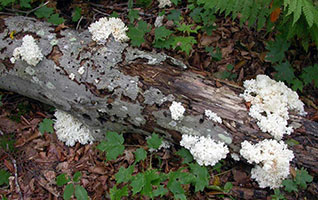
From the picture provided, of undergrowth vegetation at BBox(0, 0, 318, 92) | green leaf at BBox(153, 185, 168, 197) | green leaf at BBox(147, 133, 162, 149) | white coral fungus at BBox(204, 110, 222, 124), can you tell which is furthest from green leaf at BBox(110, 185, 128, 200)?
undergrowth vegetation at BBox(0, 0, 318, 92)

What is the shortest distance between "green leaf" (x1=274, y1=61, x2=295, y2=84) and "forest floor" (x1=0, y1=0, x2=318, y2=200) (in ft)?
1.36

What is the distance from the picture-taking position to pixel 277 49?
4984 millimetres

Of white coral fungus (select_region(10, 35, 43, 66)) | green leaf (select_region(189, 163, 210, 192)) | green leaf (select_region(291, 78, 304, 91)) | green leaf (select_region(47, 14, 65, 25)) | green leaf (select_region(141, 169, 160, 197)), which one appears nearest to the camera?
green leaf (select_region(141, 169, 160, 197))

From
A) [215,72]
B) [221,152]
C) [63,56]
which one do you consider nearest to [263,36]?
[215,72]

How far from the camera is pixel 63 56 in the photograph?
14.1ft

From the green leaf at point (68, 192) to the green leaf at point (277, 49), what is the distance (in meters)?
3.75

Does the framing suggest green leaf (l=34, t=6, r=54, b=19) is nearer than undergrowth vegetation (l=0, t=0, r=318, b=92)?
No

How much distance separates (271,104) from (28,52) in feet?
11.5

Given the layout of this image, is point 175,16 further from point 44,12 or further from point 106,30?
point 44,12

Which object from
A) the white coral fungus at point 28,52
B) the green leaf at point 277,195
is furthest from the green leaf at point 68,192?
the green leaf at point 277,195

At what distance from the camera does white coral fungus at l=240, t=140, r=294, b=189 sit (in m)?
3.65

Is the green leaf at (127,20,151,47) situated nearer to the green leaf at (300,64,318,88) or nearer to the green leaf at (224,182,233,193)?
the green leaf at (224,182,233,193)

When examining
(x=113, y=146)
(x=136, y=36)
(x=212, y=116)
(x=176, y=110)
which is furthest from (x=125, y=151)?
(x=136, y=36)

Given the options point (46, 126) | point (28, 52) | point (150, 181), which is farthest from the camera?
point (46, 126)
